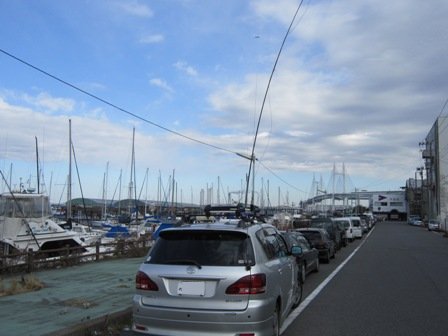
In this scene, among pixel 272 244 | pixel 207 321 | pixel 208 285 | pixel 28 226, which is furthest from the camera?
pixel 28 226

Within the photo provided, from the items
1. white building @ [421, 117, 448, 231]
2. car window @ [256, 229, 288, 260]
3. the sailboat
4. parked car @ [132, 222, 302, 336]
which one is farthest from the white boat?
white building @ [421, 117, 448, 231]

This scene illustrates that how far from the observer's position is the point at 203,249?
6699mm

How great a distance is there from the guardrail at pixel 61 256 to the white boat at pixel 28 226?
0.75 m

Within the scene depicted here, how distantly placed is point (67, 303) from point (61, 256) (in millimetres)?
7097

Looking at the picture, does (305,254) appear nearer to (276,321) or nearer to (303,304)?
(303,304)

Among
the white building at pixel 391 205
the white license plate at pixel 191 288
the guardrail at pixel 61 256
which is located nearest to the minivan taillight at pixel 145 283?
the white license plate at pixel 191 288

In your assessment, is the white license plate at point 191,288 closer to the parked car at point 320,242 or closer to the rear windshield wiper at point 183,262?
the rear windshield wiper at point 183,262

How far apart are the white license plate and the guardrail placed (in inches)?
363

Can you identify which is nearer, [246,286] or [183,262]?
[246,286]

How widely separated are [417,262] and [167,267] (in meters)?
16.6

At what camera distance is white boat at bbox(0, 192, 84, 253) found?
A: 17792 millimetres

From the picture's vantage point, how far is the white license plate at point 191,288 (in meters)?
6.38

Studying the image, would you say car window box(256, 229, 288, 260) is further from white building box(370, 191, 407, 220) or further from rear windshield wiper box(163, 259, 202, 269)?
white building box(370, 191, 407, 220)

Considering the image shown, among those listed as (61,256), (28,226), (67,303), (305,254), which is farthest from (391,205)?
(67,303)
